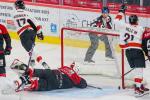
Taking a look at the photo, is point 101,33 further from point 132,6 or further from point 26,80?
point 132,6

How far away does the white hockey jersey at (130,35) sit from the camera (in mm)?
8211

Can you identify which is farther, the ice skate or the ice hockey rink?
the ice skate

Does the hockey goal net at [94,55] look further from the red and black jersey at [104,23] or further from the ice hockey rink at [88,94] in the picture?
the red and black jersey at [104,23]

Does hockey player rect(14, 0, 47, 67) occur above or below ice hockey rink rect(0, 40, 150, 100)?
above

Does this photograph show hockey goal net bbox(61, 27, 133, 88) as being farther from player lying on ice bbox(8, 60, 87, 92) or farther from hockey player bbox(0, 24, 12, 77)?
hockey player bbox(0, 24, 12, 77)

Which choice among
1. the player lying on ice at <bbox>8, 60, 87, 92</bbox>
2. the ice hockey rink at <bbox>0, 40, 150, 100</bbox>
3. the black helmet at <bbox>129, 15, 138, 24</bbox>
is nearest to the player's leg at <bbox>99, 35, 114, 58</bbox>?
the ice hockey rink at <bbox>0, 40, 150, 100</bbox>

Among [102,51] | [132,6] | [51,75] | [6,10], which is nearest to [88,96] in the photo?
[51,75]

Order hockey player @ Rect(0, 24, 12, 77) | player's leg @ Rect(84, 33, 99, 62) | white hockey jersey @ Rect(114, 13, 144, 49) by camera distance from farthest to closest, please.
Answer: player's leg @ Rect(84, 33, 99, 62) < hockey player @ Rect(0, 24, 12, 77) < white hockey jersey @ Rect(114, 13, 144, 49)

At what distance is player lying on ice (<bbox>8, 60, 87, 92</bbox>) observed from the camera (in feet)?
27.1

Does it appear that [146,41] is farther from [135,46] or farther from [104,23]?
[104,23]

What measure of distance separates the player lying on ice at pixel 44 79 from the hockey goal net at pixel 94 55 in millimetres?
495

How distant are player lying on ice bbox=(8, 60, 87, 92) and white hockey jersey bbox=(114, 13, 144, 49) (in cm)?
88

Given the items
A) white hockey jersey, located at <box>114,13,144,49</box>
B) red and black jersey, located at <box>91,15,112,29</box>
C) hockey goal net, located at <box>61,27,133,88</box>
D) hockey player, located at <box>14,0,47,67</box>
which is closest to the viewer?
white hockey jersey, located at <box>114,13,144,49</box>

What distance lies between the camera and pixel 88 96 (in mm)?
8242
